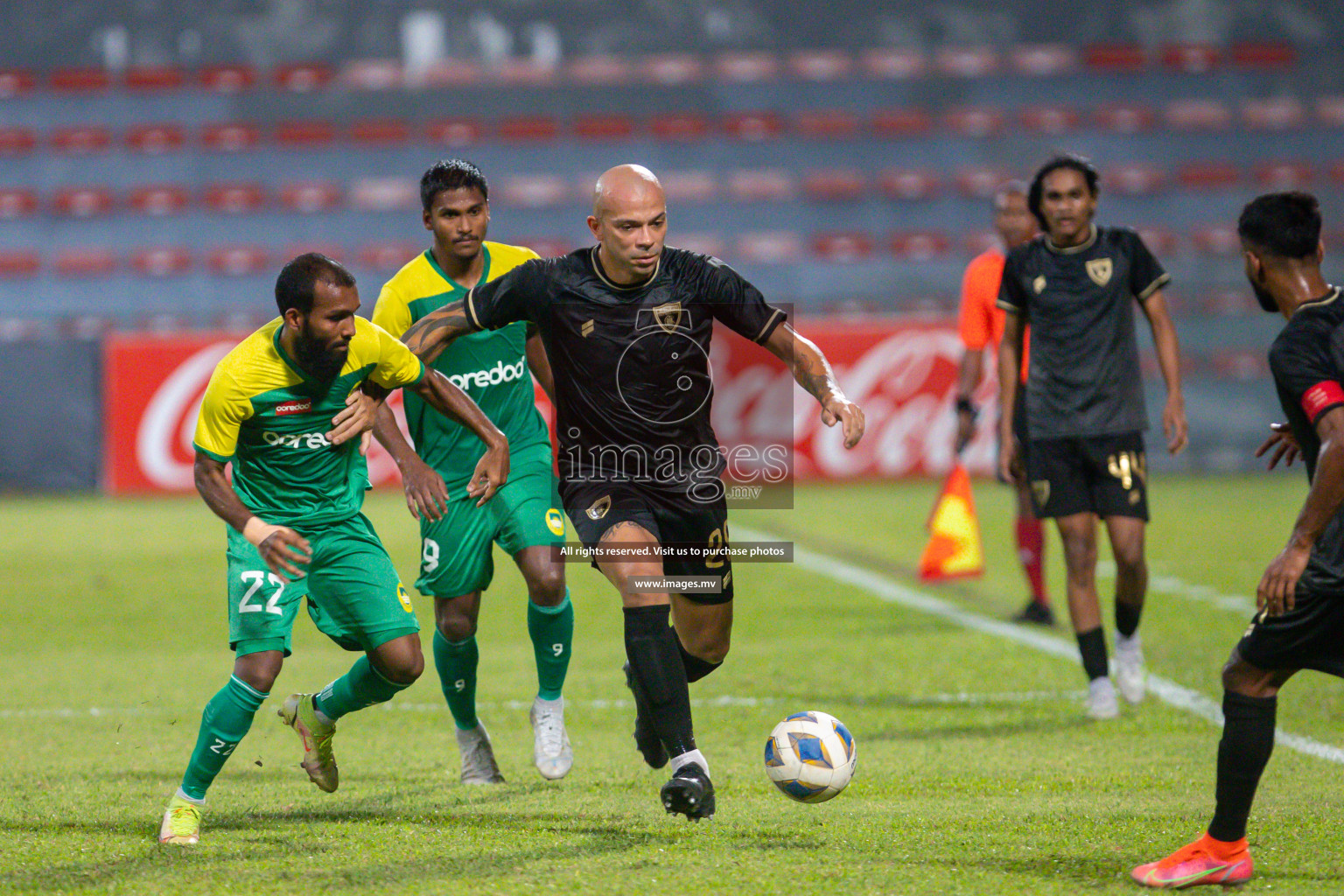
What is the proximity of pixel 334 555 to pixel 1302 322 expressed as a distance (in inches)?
115

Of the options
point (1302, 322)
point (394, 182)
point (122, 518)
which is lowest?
point (122, 518)

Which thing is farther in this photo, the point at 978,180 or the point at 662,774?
the point at 978,180

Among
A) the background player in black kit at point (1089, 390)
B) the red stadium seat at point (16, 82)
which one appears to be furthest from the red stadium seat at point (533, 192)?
the background player in black kit at point (1089, 390)

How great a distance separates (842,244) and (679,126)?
3.04m

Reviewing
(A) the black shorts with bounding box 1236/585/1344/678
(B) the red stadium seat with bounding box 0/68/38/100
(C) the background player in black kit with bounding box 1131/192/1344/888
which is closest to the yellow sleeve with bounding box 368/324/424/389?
(C) the background player in black kit with bounding box 1131/192/1344/888

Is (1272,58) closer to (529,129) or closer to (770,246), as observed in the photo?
(770,246)

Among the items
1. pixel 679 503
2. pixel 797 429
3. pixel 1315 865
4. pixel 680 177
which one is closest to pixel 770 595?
pixel 679 503

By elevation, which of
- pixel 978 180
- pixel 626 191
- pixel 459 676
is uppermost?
pixel 978 180

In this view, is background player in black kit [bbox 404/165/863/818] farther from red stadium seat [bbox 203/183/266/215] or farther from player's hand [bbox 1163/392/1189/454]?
red stadium seat [bbox 203/183/266/215]

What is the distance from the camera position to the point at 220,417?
4672 millimetres

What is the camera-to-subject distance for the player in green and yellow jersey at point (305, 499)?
4.66m

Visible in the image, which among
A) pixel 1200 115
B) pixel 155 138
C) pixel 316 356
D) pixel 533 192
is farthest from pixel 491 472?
pixel 1200 115

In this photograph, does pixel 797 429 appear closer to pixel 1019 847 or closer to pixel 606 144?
pixel 606 144

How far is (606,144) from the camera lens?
78.7ft
